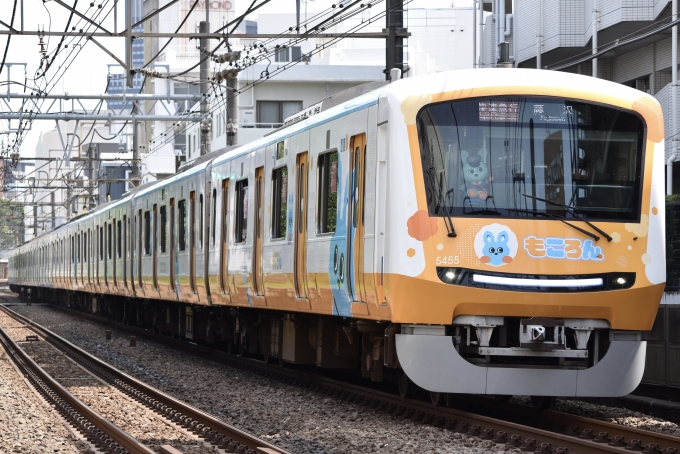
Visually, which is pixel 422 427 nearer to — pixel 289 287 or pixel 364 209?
pixel 364 209

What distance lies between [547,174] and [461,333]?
1.43 meters

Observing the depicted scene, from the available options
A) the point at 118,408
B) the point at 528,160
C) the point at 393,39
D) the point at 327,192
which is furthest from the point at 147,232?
the point at 528,160

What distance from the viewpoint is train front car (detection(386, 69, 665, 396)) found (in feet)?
29.6

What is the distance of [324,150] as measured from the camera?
11.1m

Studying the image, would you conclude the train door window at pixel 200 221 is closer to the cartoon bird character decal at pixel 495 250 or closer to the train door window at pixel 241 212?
the train door window at pixel 241 212

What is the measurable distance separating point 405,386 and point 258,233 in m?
3.63

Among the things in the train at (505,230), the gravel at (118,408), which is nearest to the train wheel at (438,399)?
the train at (505,230)

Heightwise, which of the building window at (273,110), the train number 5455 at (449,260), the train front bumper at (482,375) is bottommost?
the train front bumper at (482,375)

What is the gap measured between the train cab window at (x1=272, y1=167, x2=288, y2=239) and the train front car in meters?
3.17

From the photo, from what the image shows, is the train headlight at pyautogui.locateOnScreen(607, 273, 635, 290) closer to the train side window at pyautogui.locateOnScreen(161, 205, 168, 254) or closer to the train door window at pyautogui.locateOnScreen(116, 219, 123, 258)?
the train side window at pyautogui.locateOnScreen(161, 205, 168, 254)

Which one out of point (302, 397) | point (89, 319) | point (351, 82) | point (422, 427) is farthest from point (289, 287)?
point (351, 82)

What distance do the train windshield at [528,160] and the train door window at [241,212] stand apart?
5.38m

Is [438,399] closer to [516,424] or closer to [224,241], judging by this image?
[516,424]

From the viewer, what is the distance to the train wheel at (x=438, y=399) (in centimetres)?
995
